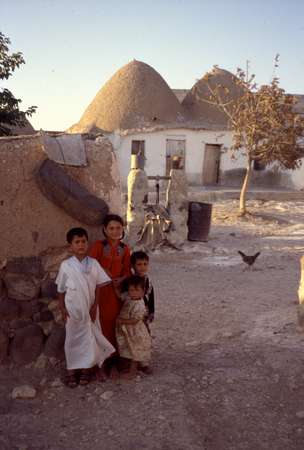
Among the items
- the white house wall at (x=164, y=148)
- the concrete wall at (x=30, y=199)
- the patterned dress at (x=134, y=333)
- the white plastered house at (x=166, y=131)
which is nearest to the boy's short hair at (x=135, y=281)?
the patterned dress at (x=134, y=333)

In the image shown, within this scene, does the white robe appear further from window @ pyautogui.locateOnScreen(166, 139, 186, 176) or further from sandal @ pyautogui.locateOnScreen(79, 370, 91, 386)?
window @ pyautogui.locateOnScreen(166, 139, 186, 176)

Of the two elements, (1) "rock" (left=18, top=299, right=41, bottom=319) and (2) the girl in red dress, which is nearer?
(2) the girl in red dress

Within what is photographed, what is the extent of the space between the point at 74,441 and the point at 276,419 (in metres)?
1.18

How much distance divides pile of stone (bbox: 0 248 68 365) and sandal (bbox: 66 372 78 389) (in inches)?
9.3

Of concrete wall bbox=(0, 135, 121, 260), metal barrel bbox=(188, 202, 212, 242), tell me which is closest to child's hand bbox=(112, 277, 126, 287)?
concrete wall bbox=(0, 135, 121, 260)

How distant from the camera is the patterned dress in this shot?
3.35 meters

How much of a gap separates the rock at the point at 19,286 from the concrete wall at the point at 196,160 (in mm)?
15423

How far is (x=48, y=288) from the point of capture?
11.3ft

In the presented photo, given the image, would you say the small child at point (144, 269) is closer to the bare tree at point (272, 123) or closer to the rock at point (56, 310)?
the rock at point (56, 310)

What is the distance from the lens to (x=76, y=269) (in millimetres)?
3133

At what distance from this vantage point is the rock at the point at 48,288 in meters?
3.43

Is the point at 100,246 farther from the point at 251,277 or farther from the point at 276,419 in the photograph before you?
the point at 251,277

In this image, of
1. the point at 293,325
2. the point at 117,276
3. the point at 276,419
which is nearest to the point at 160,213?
the point at 293,325

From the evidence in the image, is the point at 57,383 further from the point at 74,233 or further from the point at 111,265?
the point at 74,233
